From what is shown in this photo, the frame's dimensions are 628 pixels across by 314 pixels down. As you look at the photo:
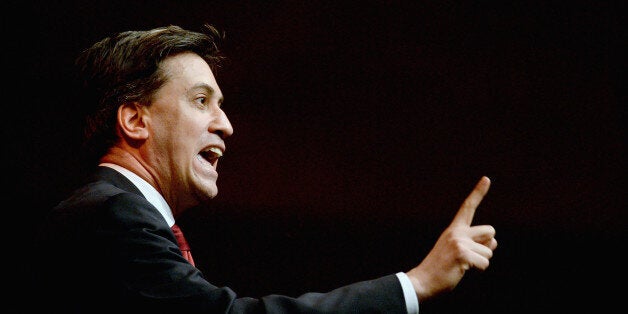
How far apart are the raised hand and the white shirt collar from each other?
2.03ft

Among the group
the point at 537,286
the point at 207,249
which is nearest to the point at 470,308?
the point at 537,286

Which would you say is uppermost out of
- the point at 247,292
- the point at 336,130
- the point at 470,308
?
the point at 336,130

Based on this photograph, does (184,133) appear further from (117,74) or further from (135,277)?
(135,277)

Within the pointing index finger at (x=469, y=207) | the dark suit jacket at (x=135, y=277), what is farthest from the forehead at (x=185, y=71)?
the pointing index finger at (x=469, y=207)

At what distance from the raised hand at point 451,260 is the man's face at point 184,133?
625mm

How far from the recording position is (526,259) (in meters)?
2.36

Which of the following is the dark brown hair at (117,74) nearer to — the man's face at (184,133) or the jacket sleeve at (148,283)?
the man's face at (184,133)

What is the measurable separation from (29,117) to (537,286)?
208cm

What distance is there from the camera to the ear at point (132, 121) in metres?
1.48

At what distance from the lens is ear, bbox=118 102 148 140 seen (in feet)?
4.87

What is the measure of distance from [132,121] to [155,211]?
15.5 inches

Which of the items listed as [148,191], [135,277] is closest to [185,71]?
[148,191]

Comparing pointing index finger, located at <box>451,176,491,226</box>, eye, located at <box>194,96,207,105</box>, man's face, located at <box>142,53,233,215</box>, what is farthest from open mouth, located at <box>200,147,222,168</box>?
pointing index finger, located at <box>451,176,491,226</box>

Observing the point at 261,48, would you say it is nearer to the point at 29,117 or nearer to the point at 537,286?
the point at 29,117
